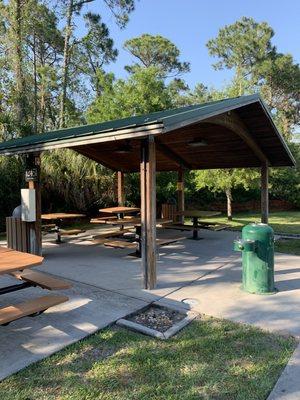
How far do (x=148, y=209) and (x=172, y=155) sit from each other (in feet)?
19.8

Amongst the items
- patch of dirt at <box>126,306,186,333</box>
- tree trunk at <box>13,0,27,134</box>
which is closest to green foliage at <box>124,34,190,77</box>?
tree trunk at <box>13,0,27,134</box>

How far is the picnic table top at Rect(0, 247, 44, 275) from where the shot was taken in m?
3.27

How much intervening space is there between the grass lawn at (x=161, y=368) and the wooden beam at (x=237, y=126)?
3845 mm

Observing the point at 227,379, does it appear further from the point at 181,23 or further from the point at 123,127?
the point at 181,23

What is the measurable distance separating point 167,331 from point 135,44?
87.0ft

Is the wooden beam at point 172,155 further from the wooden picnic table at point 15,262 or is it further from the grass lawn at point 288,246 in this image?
the wooden picnic table at point 15,262

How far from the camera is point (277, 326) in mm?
3912

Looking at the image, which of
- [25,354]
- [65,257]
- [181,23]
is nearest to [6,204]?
[65,257]

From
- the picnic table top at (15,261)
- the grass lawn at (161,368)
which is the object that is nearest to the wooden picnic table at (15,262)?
the picnic table top at (15,261)

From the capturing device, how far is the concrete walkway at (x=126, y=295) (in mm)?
3607

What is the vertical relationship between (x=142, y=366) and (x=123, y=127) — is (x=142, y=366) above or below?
below

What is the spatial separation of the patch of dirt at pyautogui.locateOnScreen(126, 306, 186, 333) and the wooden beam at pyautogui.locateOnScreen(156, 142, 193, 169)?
610cm

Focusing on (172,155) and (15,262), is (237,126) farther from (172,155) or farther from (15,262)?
(15,262)

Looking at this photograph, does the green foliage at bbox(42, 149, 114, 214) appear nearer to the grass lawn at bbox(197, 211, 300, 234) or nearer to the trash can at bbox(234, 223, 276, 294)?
the grass lawn at bbox(197, 211, 300, 234)
